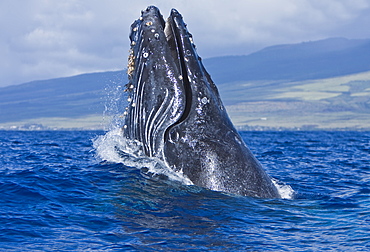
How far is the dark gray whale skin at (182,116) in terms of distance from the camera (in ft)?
27.0

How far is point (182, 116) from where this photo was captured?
8.58m

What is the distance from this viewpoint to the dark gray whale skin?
27.0ft

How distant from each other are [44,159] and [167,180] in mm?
6886

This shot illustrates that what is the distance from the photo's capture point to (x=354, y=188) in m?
10.7

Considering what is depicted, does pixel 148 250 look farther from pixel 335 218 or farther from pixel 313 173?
pixel 313 173

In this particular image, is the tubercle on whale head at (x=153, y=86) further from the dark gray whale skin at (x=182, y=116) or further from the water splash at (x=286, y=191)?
the water splash at (x=286, y=191)

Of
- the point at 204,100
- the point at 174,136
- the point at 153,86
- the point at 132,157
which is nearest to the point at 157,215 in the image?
the point at 174,136

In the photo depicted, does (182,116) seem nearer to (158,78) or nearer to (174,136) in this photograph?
(174,136)

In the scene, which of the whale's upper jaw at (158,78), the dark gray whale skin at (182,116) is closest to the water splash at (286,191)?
the dark gray whale skin at (182,116)

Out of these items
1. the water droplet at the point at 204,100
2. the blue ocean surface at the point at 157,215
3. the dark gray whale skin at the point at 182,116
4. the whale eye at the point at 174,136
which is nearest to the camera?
the blue ocean surface at the point at 157,215

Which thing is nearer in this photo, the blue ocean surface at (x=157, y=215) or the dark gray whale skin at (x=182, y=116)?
the blue ocean surface at (x=157, y=215)

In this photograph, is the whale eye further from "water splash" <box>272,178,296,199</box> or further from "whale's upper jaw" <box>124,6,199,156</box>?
"water splash" <box>272,178,296,199</box>

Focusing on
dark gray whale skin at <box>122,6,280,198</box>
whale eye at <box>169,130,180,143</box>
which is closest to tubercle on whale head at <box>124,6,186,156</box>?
dark gray whale skin at <box>122,6,280,198</box>

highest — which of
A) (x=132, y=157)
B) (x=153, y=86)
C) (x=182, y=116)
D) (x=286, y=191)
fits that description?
(x=153, y=86)
